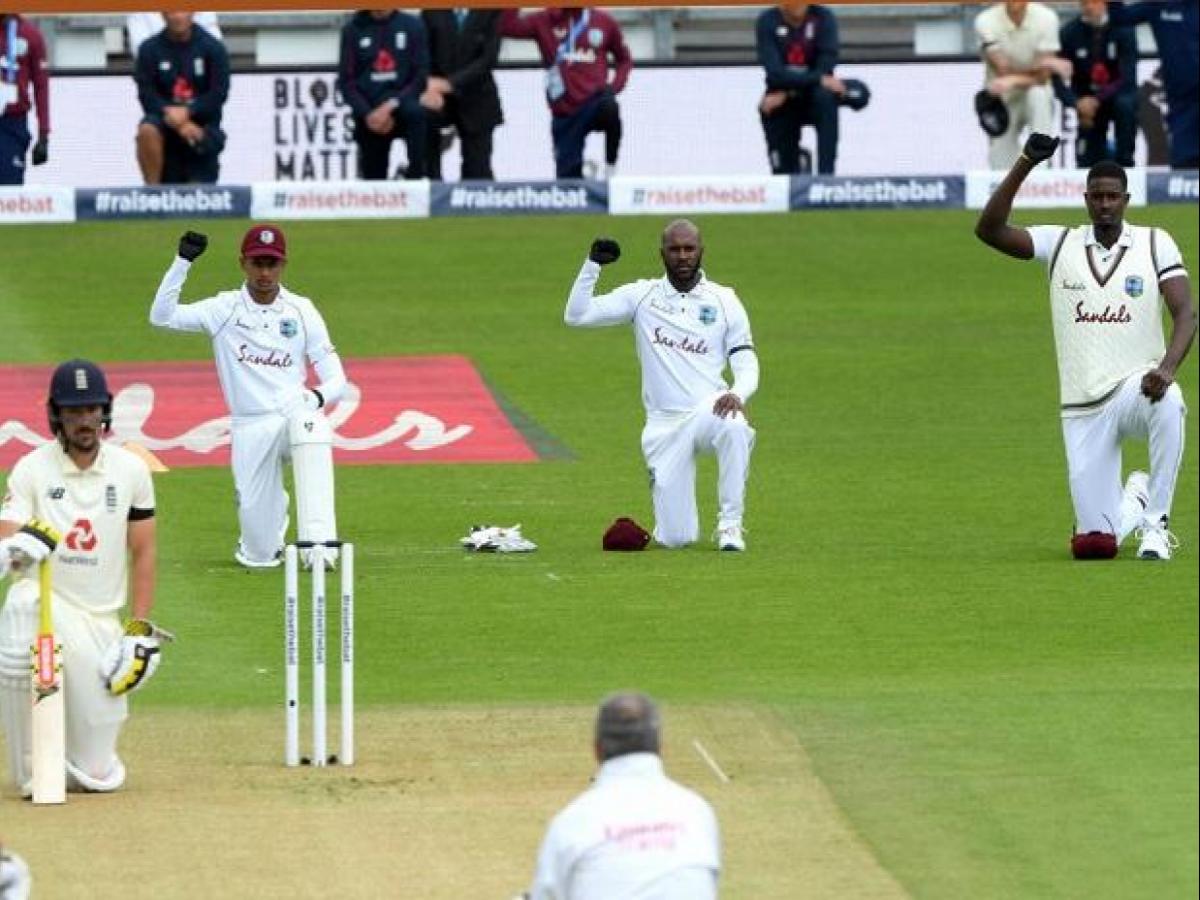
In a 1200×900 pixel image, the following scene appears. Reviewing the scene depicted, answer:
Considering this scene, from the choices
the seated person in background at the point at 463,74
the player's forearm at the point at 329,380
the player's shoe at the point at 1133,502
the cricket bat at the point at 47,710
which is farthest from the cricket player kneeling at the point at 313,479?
the seated person in background at the point at 463,74

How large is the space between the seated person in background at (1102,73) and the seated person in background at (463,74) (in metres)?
4.73

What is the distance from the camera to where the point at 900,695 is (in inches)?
551

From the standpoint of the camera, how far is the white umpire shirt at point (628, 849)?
834 cm

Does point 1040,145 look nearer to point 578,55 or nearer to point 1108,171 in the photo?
point 1108,171

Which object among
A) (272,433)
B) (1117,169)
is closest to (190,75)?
(272,433)

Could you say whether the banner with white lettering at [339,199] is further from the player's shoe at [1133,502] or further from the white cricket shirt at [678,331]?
the player's shoe at [1133,502]

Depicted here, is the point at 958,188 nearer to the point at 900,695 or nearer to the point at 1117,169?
the point at 1117,169

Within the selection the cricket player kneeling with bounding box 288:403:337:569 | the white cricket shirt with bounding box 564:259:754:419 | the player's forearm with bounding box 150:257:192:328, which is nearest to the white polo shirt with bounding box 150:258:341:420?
the player's forearm with bounding box 150:257:192:328

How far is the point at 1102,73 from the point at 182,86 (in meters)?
7.52

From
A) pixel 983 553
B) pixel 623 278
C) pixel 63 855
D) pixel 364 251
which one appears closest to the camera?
pixel 63 855

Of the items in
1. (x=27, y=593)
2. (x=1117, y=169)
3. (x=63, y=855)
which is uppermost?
(x=1117, y=169)

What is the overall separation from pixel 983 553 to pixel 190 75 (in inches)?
410

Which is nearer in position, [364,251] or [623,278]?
[623,278]

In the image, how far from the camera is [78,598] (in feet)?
40.1
